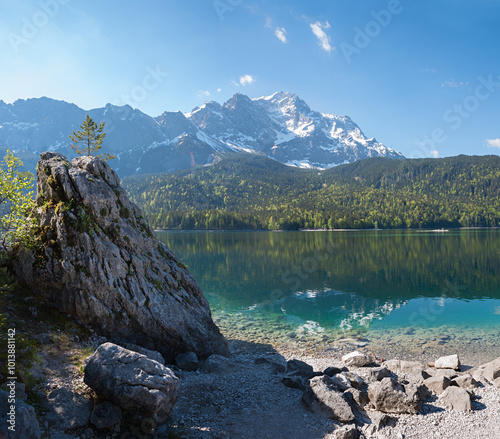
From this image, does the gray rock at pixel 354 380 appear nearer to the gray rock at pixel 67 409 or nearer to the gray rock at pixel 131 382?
the gray rock at pixel 131 382

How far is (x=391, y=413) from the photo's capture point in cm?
1470

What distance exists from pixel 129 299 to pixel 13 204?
8.28 metres

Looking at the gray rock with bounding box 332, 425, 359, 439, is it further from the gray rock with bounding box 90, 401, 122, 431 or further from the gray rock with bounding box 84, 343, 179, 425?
the gray rock with bounding box 90, 401, 122, 431

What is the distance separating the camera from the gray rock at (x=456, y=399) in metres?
15.1

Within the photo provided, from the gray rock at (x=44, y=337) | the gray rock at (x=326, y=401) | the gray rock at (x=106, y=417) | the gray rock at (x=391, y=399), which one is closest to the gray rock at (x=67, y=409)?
the gray rock at (x=106, y=417)

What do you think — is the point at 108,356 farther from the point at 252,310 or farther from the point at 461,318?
the point at 461,318

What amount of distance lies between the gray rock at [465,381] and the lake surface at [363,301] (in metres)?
8.02

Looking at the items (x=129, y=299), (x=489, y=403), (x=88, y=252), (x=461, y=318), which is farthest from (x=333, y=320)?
(x=88, y=252)

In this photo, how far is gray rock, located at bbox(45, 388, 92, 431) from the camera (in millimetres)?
10148

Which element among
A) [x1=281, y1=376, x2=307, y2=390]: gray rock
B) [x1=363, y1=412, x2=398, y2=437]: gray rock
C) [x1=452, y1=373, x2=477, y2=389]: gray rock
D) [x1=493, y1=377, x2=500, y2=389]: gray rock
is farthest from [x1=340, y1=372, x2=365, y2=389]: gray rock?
[x1=493, y1=377, x2=500, y2=389]: gray rock

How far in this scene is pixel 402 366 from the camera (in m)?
21.1

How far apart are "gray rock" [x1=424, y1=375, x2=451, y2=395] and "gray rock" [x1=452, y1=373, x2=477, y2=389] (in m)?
0.93

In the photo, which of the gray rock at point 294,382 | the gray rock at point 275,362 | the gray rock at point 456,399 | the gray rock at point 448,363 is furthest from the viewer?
the gray rock at point 448,363

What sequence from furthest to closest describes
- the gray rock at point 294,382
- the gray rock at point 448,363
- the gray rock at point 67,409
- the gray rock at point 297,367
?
the gray rock at point 448,363, the gray rock at point 297,367, the gray rock at point 294,382, the gray rock at point 67,409
